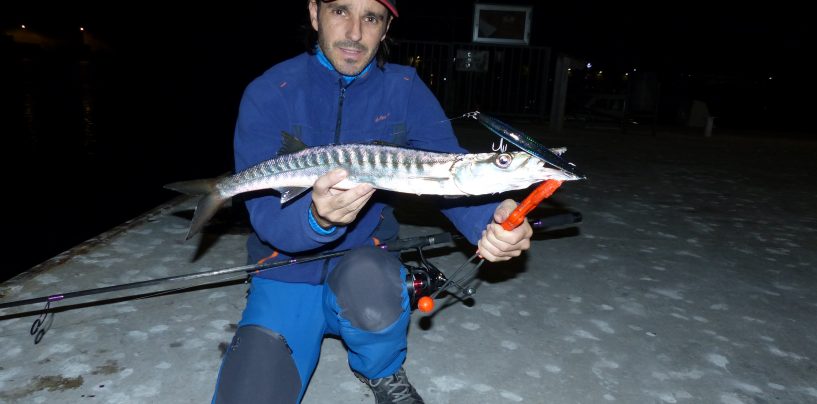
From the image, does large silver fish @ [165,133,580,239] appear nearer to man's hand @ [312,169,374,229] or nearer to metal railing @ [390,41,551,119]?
man's hand @ [312,169,374,229]

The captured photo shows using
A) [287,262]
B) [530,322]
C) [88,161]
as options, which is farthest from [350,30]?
[88,161]

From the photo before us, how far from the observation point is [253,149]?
8.62 feet

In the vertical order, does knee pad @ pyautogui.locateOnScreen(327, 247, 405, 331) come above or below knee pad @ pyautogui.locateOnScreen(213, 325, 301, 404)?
above

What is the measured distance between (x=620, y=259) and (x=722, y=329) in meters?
1.16

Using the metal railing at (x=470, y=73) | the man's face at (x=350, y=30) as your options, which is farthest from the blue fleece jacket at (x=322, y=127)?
the metal railing at (x=470, y=73)

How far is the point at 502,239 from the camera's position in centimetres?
238

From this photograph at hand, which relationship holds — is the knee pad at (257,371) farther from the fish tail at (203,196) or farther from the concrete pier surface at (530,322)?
the fish tail at (203,196)

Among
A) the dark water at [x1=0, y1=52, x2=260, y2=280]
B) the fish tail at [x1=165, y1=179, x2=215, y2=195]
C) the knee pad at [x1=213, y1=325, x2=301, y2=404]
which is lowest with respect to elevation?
the dark water at [x1=0, y1=52, x2=260, y2=280]

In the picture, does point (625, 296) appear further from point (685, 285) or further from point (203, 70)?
point (203, 70)

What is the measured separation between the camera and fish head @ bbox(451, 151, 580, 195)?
71.6 inches

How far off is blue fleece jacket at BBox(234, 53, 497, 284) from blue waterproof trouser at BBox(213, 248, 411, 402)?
0.14 m

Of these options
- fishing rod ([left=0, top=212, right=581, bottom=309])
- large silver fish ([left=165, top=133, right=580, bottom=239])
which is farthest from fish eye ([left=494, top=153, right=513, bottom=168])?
fishing rod ([left=0, top=212, right=581, bottom=309])

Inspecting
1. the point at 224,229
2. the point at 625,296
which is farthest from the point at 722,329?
the point at 224,229

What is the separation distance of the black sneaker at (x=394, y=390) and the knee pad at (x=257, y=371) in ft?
1.22
